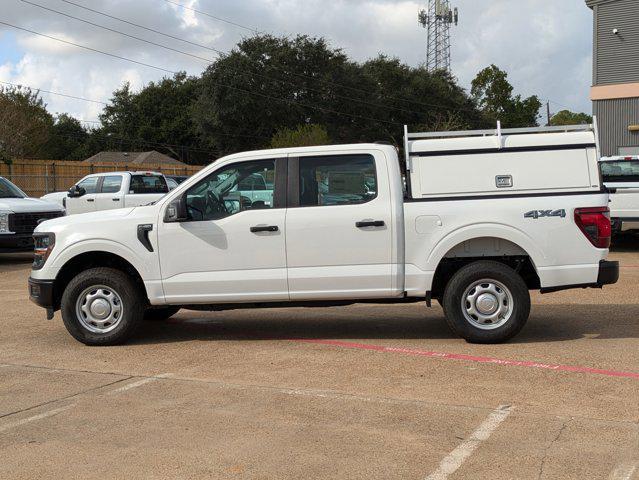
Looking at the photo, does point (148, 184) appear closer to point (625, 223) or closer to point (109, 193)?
point (109, 193)

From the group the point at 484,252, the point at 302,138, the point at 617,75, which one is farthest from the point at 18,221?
the point at 302,138

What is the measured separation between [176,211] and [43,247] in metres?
1.58

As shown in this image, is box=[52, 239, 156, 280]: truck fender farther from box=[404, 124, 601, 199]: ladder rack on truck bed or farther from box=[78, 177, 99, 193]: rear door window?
box=[78, 177, 99, 193]: rear door window

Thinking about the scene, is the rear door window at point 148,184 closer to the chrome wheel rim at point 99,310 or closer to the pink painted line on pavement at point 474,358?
the chrome wheel rim at point 99,310

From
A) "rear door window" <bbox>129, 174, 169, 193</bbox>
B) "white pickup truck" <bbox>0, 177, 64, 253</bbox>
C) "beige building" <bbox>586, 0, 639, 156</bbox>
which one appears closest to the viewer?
"white pickup truck" <bbox>0, 177, 64, 253</bbox>

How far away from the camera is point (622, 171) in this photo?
16.7 meters

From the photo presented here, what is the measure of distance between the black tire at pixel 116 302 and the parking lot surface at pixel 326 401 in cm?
16

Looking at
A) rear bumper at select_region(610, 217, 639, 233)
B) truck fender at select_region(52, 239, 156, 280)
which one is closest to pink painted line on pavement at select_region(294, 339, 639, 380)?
truck fender at select_region(52, 239, 156, 280)

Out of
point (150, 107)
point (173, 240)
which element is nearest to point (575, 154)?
point (173, 240)

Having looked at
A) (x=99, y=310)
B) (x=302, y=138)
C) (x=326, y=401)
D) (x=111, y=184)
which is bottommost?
(x=326, y=401)

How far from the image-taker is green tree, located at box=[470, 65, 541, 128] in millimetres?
73500

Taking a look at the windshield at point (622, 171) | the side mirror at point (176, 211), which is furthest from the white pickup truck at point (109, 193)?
the side mirror at point (176, 211)

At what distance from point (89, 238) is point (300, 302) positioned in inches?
87.3

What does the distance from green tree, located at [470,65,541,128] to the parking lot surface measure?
66.5 metres
